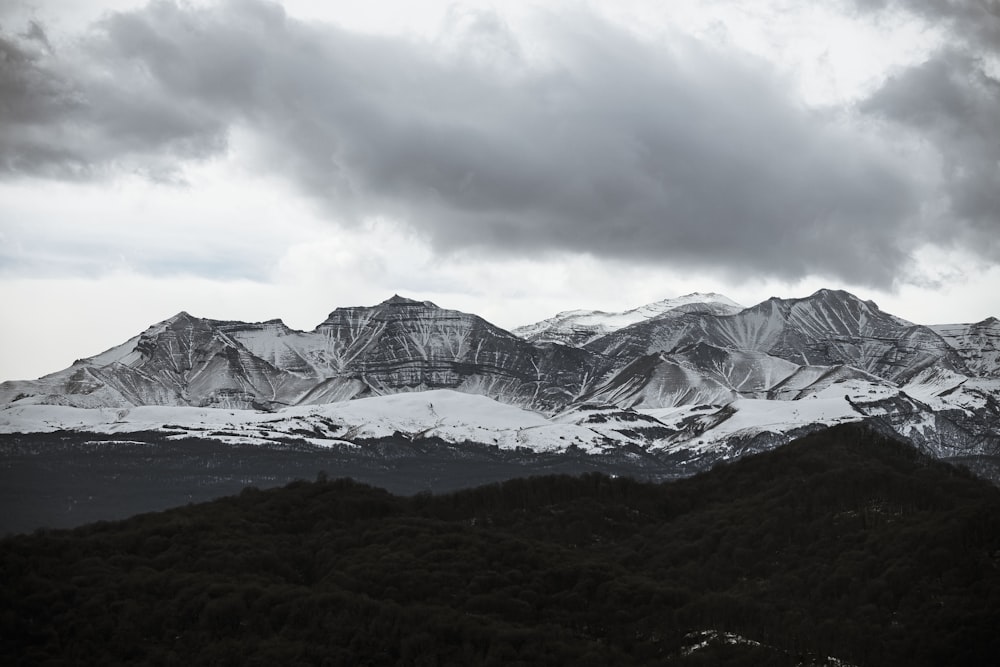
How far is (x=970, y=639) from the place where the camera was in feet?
620

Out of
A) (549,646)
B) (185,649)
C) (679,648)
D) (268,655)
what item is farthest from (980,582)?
(185,649)

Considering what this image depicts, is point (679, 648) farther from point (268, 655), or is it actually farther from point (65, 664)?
point (65, 664)

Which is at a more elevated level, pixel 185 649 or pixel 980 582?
pixel 980 582

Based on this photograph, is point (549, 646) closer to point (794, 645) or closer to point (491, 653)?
point (491, 653)

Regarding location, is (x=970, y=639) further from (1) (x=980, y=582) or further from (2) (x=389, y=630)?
(2) (x=389, y=630)

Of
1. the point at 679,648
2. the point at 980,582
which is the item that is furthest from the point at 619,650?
the point at 980,582

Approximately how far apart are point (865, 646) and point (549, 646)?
4430cm

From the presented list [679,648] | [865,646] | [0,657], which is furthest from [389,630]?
[865,646]

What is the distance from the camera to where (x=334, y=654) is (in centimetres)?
19212

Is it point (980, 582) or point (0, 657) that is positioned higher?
point (980, 582)

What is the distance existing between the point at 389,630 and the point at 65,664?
45.6 m

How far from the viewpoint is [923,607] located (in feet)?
650

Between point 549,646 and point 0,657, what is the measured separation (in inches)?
3071

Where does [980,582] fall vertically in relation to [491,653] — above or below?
above
